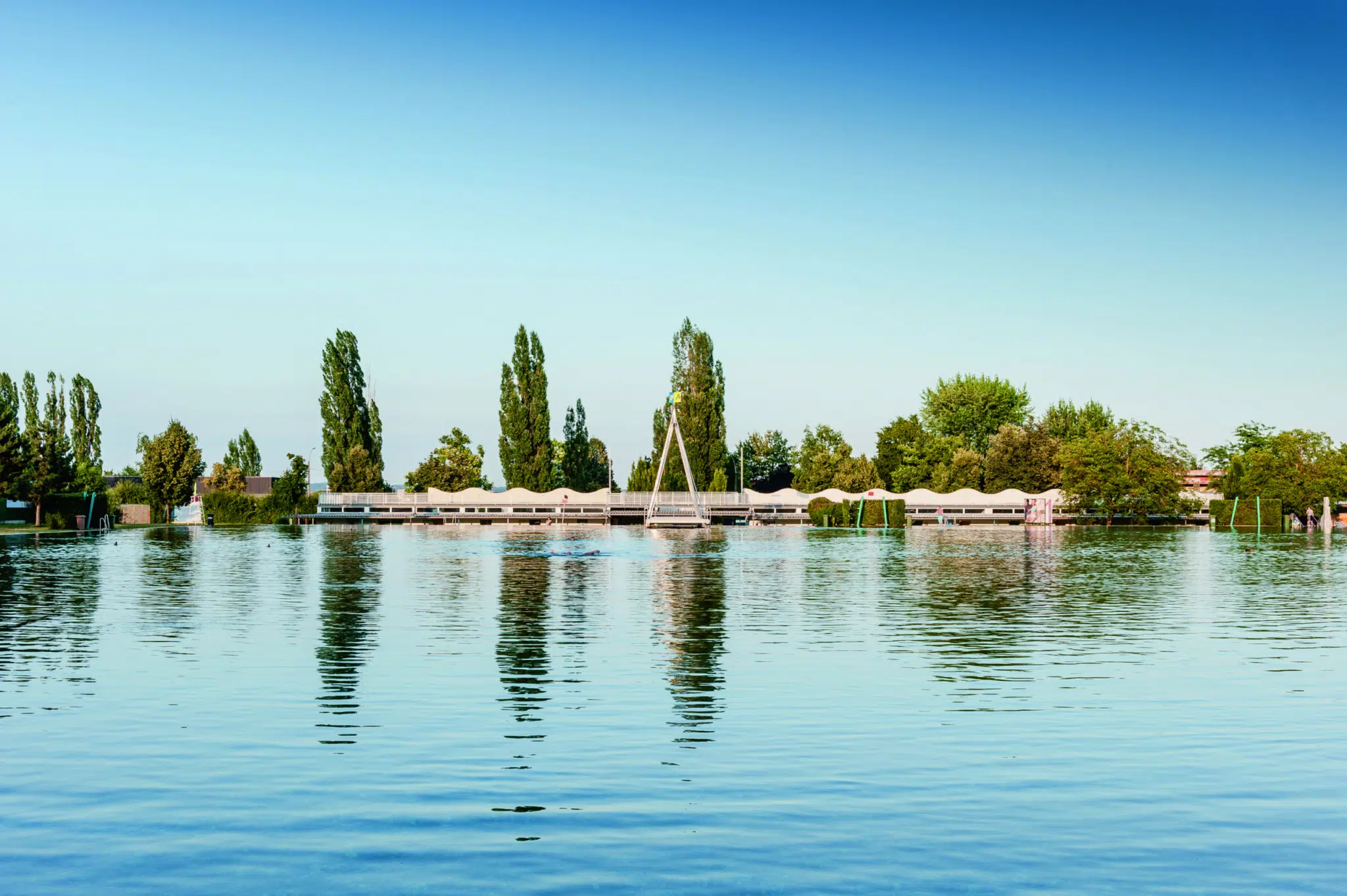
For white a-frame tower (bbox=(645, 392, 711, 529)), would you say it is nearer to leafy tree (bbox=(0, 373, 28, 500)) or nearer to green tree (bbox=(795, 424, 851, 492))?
green tree (bbox=(795, 424, 851, 492))

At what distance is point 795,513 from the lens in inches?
4058

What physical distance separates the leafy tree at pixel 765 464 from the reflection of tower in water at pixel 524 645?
100190mm

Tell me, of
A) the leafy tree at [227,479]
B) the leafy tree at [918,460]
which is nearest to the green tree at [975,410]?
the leafy tree at [918,460]

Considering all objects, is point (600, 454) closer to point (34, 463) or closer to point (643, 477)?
point (643, 477)

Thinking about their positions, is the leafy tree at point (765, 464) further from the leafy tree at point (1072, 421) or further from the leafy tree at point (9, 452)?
the leafy tree at point (9, 452)

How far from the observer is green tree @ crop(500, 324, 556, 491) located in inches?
3846

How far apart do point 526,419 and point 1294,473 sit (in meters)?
56.9

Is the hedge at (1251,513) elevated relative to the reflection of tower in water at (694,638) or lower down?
elevated

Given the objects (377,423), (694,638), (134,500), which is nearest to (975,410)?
(377,423)

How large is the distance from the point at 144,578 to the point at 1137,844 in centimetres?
3008

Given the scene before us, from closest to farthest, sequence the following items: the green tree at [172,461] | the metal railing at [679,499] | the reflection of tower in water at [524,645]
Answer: the reflection of tower in water at [524,645], the green tree at [172,461], the metal railing at [679,499]

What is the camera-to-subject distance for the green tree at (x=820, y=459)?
370 ft

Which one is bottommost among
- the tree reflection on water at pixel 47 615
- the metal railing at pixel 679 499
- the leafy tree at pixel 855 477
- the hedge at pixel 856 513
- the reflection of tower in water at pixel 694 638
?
the reflection of tower in water at pixel 694 638

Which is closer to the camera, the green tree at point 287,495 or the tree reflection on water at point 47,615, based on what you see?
the tree reflection on water at point 47,615
